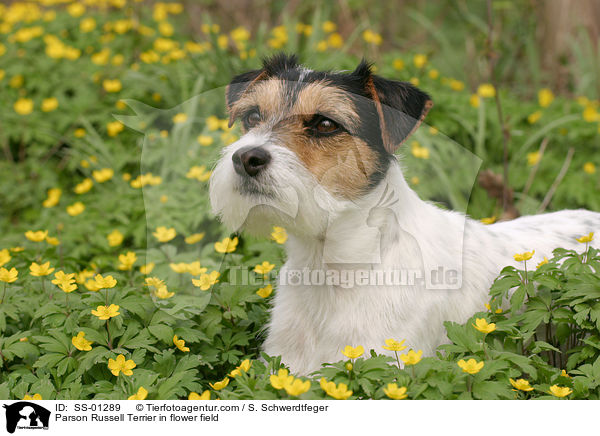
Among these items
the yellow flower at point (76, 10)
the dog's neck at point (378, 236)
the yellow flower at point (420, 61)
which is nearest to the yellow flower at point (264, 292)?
the dog's neck at point (378, 236)

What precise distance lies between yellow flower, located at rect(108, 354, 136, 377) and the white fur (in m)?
0.78

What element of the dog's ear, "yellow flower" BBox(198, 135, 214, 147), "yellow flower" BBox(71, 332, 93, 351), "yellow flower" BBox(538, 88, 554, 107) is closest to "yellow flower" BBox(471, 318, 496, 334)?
the dog's ear

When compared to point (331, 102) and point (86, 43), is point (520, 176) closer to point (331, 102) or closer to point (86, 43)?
point (331, 102)

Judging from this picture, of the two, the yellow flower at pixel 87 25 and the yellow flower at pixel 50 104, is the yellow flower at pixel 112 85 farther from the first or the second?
the yellow flower at pixel 87 25

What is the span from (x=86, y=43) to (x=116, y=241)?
4025 mm

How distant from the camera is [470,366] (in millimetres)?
2604

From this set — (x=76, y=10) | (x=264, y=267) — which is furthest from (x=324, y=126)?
(x=76, y=10)

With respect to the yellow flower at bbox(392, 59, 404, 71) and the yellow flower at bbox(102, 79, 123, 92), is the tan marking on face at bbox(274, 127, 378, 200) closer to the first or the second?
the yellow flower at bbox(102, 79, 123, 92)

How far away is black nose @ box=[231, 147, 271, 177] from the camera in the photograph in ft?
9.37

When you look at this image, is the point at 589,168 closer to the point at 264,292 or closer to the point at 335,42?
the point at 335,42

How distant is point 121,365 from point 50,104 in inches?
172

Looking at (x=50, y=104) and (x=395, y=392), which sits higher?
(x=50, y=104)

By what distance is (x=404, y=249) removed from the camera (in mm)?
3246
